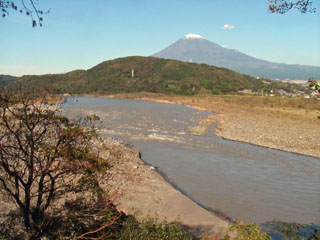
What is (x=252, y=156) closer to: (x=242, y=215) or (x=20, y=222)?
(x=242, y=215)

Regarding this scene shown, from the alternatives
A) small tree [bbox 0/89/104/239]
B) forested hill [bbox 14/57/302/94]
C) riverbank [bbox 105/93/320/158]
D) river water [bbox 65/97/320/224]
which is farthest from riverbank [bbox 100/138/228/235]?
forested hill [bbox 14/57/302/94]

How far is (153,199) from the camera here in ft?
35.9

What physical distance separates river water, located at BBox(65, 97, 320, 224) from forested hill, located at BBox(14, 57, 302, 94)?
5110cm

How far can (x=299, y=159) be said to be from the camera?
1703cm

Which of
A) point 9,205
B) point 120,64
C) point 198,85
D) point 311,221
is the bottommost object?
point 311,221

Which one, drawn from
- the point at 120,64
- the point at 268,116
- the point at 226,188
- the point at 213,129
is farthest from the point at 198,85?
the point at 226,188

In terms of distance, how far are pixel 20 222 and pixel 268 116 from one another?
30210mm

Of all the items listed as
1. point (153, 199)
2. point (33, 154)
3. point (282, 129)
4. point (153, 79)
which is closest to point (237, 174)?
point (153, 199)

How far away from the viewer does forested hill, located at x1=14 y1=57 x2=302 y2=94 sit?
74.8m

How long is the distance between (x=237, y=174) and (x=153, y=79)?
72782mm

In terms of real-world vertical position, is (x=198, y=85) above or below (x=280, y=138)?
above

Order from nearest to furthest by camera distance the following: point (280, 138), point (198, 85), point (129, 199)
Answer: point (129, 199), point (280, 138), point (198, 85)

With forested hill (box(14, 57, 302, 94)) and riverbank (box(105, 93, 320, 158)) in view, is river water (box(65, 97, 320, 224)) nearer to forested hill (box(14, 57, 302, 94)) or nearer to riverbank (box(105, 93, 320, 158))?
riverbank (box(105, 93, 320, 158))

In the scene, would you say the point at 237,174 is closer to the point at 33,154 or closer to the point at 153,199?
the point at 153,199
